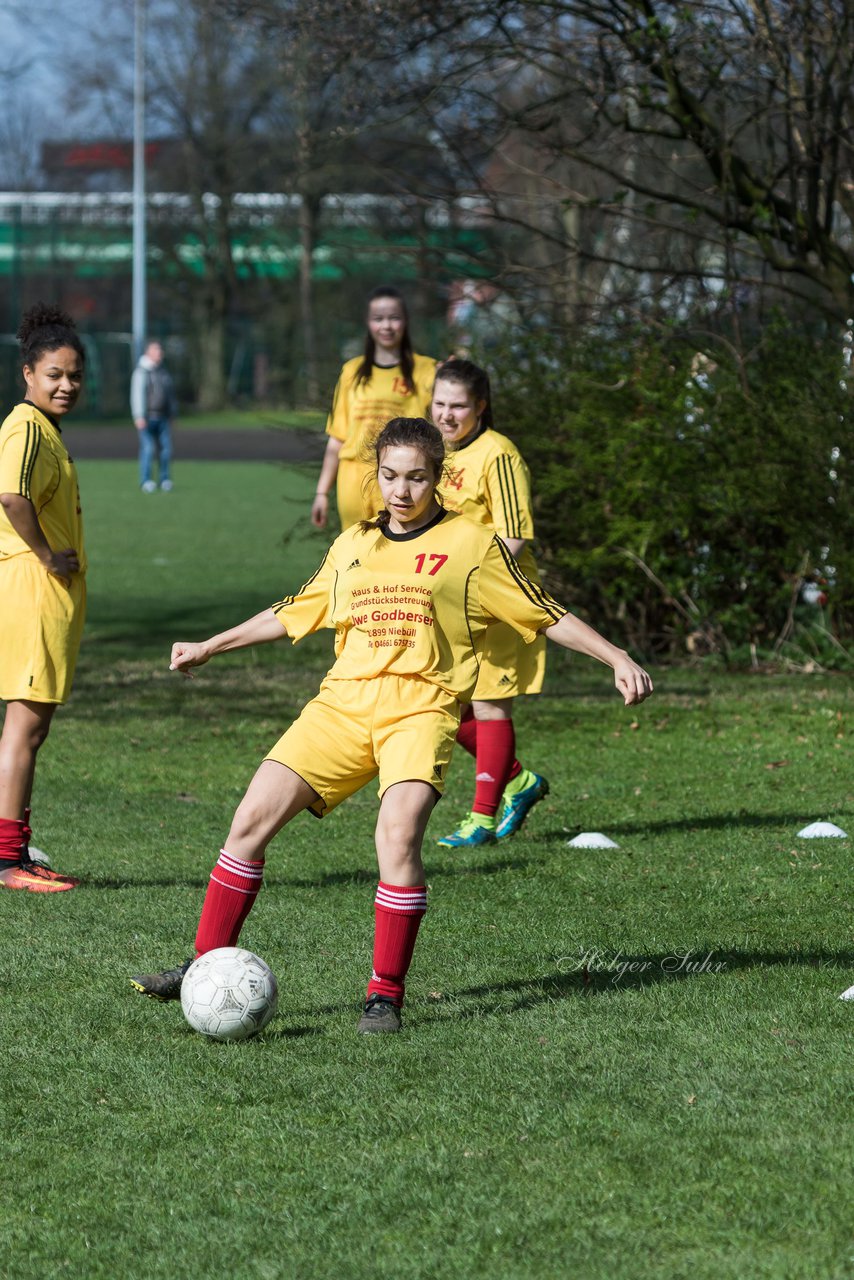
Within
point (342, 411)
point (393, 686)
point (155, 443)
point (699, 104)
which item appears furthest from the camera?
point (155, 443)

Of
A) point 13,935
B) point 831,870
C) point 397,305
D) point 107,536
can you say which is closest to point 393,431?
point 13,935

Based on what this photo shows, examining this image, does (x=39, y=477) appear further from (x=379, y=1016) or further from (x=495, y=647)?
(x=379, y=1016)

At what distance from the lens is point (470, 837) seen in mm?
6855

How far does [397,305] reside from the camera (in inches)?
327

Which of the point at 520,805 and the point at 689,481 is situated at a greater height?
the point at 689,481

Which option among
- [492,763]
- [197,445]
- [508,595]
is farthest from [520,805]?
[197,445]

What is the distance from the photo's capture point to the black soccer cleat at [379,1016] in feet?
14.6

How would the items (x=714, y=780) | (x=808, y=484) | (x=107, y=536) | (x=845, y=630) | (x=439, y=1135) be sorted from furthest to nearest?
(x=107, y=536) < (x=845, y=630) < (x=808, y=484) < (x=714, y=780) < (x=439, y=1135)

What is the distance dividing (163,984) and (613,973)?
1.35 m

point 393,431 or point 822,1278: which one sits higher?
point 393,431

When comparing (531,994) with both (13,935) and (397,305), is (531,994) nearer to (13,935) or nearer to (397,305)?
(13,935)

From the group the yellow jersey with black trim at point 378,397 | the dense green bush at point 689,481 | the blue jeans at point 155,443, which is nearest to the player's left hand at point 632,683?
the yellow jersey with black trim at point 378,397

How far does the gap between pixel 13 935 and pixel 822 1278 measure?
319 centimetres

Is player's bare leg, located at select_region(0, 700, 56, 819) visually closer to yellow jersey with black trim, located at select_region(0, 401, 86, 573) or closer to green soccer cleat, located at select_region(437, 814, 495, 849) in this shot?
yellow jersey with black trim, located at select_region(0, 401, 86, 573)
